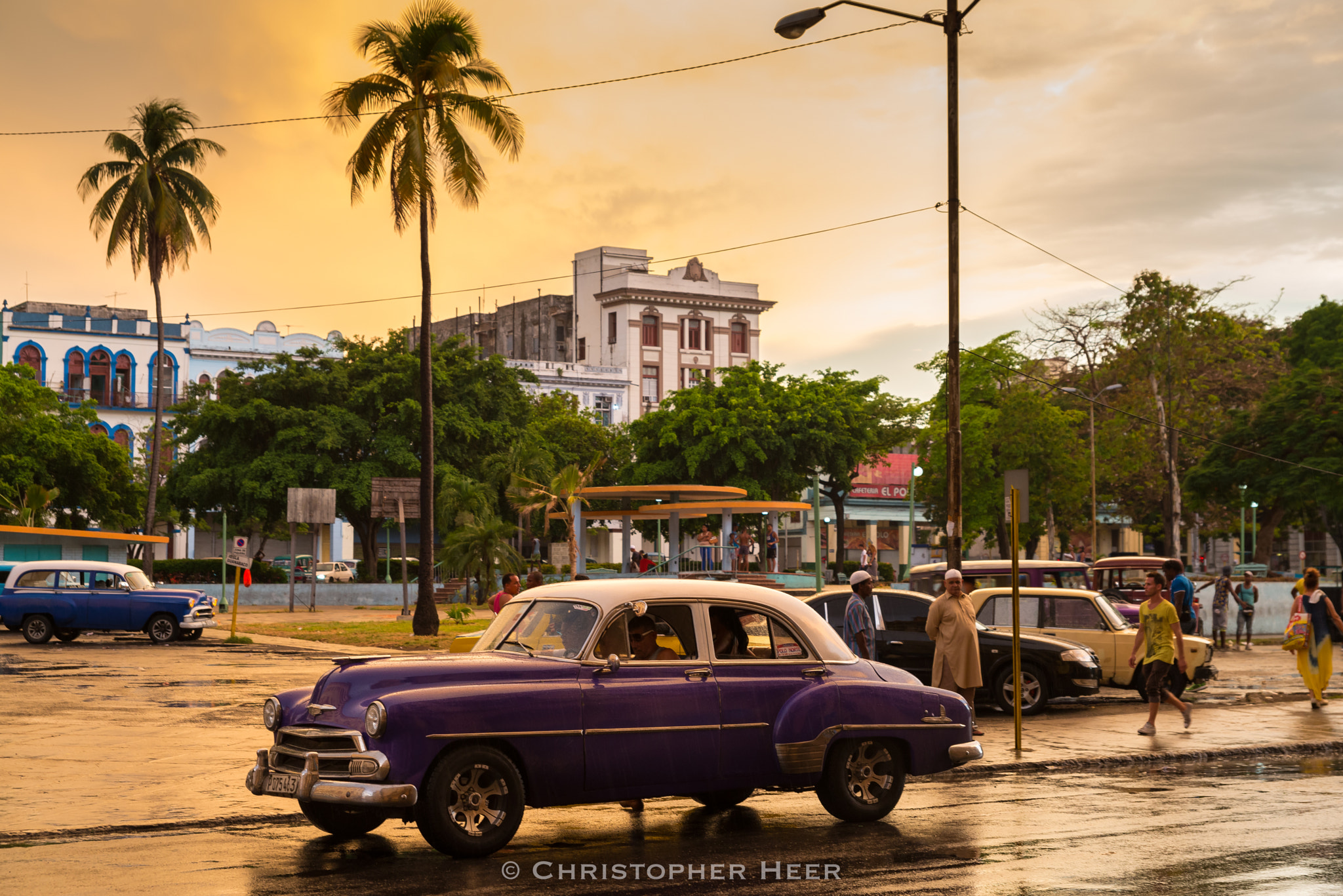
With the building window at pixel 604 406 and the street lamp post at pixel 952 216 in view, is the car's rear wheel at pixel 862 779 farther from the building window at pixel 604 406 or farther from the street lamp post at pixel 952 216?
the building window at pixel 604 406

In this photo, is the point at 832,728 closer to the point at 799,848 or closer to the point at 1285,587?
the point at 799,848

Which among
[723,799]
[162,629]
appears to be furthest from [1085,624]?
[162,629]

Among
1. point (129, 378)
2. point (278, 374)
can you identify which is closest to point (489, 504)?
point (278, 374)

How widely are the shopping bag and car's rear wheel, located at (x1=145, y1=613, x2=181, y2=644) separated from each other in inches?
864

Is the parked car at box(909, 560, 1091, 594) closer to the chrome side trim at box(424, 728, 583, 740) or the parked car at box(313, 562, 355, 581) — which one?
the chrome side trim at box(424, 728, 583, 740)

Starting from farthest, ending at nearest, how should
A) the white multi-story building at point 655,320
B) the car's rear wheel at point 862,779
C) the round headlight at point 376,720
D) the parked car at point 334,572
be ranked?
1. the white multi-story building at point 655,320
2. the parked car at point 334,572
3. the car's rear wheel at point 862,779
4. the round headlight at point 376,720

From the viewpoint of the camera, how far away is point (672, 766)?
892cm

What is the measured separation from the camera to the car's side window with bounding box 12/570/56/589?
2959 centimetres

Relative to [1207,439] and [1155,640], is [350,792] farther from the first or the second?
[1207,439]

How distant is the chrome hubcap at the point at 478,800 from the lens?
8289mm

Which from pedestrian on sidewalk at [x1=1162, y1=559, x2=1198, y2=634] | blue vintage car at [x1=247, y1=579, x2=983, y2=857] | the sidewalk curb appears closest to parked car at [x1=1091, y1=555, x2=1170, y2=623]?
pedestrian on sidewalk at [x1=1162, y1=559, x2=1198, y2=634]

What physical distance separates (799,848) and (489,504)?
43.8 meters

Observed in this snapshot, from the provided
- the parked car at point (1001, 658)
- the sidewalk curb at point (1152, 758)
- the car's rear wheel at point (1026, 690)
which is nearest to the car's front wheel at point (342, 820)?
the sidewalk curb at point (1152, 758)

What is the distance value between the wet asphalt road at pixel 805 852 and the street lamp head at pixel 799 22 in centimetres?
1222
